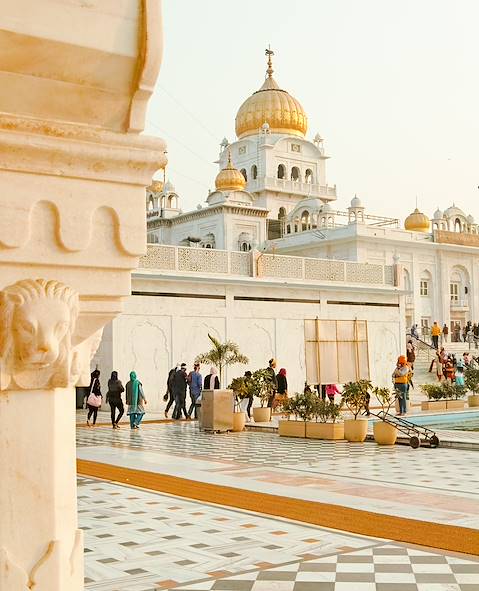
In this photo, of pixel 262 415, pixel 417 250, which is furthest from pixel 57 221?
pixel 417 250

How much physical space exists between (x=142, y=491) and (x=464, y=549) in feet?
11.8

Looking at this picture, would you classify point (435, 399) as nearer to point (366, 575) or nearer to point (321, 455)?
point (321, 455)

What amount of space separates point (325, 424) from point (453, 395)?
669cm

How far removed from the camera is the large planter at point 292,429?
43.1ft

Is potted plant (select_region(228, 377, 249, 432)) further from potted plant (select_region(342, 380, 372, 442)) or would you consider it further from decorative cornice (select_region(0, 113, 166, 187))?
decorative cornice (select_region(0, 113, 166, 187))

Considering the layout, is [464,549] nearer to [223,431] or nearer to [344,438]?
[344,438]

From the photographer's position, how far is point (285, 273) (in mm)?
21922

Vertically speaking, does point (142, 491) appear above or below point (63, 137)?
below

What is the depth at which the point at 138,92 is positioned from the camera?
2.07 meters

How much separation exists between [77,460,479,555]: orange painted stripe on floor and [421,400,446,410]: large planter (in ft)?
33.0

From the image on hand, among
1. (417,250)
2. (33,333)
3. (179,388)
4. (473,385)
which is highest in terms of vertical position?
(417,250)

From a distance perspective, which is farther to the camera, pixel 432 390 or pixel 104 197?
pixel 432 390

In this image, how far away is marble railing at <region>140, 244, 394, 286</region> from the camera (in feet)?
64.0

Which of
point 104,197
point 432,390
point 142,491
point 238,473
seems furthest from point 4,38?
point 432,390
